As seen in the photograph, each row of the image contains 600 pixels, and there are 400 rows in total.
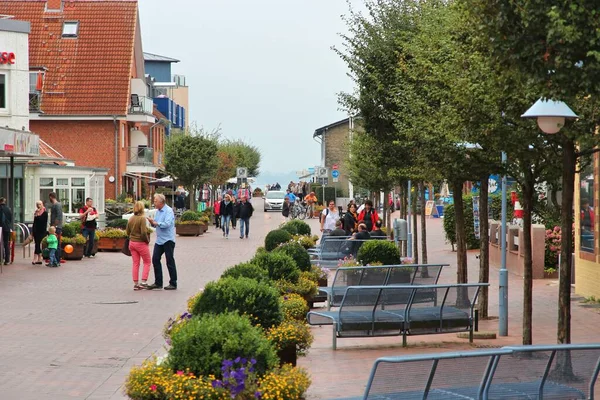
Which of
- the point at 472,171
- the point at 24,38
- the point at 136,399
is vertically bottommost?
the point at 136,399

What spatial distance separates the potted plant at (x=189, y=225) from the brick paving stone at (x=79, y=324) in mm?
15646

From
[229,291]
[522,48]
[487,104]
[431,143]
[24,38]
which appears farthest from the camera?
[24,38]

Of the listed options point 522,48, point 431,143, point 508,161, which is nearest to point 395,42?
point 431,143

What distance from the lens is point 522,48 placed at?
29.0 feet

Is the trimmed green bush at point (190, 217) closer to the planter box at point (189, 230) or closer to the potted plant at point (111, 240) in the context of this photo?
the planter box at point (189, 230)

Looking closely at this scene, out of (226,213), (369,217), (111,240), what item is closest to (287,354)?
(369,217)

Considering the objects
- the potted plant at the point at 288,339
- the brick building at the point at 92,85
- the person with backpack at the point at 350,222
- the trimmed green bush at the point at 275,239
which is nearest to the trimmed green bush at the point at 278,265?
the potted plant at the point at 288,339

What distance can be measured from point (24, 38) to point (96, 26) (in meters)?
25.6

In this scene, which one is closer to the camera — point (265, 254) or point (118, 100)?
point (265, 254)

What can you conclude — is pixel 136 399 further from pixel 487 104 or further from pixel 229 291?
pixel 487 104

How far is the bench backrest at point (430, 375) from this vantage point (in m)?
6.97

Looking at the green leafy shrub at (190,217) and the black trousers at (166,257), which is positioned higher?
the green leafy shrub at (190,217)

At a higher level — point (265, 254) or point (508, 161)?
point (508, 161)

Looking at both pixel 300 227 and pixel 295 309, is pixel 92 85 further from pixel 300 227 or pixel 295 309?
pixel 295 309
